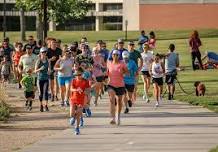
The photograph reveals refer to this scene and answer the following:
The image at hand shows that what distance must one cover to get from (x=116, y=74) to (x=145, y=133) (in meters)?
2.14

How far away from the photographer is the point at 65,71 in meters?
21.8

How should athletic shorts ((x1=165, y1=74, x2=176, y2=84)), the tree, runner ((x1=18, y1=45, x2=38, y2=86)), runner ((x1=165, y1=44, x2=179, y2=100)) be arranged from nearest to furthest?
runner ((x1=18, y1=45, x2=38, y2=86)), athletic shorts ((x1=165, y1=74, x2=176, y2=84)), runner ((x1=165, y1=44, x2=179, y2=100)), the tree

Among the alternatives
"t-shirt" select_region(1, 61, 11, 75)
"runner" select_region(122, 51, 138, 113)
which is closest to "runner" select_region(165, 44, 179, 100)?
"runner" select_region(122, 51, 138, 113)

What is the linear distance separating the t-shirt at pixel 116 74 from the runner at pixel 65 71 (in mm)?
3797

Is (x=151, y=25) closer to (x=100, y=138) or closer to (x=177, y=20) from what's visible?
(x=177, y=20)

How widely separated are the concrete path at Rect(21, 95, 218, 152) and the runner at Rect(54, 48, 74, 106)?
1.32 meters

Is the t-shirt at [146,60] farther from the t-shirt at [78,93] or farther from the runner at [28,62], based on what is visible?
the t-shirt at [78,93]

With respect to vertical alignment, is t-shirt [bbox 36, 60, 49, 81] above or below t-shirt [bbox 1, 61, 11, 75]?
above

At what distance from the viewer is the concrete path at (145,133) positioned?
14.3 meters

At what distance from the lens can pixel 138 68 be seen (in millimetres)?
21484

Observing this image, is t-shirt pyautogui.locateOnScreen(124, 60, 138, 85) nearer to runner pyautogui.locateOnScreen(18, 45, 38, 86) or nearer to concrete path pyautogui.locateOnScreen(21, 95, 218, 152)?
concrete path pyautogui.locateOnScreen(21, 95, 218, 152)

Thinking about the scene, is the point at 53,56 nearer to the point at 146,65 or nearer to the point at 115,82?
the point at 146,65

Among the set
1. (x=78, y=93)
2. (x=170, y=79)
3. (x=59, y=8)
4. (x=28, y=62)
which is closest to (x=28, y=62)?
(x=28, y=62)

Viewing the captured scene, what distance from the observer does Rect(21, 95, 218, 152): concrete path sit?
14.3 metres
